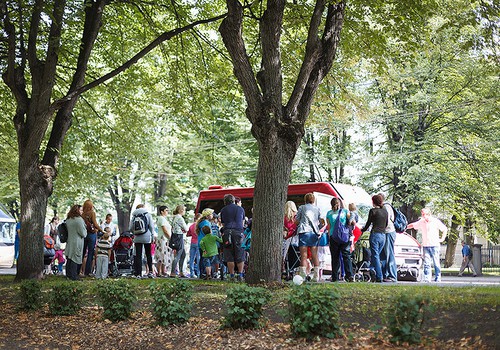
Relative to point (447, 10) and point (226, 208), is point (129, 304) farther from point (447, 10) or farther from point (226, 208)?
point (447, 10)

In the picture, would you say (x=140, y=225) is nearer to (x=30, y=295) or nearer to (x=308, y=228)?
(x=308, y=228)

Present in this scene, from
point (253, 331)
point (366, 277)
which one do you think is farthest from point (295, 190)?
point (253, 331)

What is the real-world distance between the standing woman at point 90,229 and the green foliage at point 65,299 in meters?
5.98

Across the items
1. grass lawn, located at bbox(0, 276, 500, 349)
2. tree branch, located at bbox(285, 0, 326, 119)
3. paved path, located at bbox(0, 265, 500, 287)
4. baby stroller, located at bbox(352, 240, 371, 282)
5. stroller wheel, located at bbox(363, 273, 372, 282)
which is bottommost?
grass lawn, located at bbox(0, 276, 500, 349)

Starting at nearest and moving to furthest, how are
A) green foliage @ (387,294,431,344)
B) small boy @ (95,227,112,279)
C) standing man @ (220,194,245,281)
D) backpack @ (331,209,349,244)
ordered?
green foliage @ (387,294,431,344) → backpack @ (331,209,349,244) → standing man @ (220,194,245,281) → small boy @ (95,227,112,279)

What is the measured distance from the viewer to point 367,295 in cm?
1140

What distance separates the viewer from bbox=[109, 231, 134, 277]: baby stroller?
21266 millimetres

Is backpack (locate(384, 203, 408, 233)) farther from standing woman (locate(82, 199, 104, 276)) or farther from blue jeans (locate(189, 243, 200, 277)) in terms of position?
standing woman (locate(82, 199, 104, 276))

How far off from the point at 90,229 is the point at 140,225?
1.26m

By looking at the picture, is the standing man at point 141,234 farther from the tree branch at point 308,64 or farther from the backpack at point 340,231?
the tree branch at point 308,64

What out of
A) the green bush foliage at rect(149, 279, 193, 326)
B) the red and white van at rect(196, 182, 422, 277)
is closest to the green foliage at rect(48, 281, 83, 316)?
the green bush foliage at rect(149, 279, 193, 326)

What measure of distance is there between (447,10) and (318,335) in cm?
923

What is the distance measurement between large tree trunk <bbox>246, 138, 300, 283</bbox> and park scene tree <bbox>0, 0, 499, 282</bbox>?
0.08 ft

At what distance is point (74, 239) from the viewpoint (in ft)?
59.3
